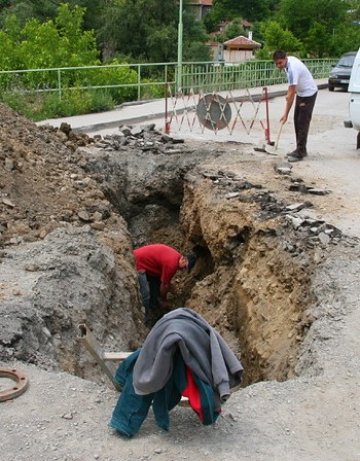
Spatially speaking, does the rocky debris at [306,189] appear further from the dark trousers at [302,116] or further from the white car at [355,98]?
the white car at [355,98]

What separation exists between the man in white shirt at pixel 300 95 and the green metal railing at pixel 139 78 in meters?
6.92

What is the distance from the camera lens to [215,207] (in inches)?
392

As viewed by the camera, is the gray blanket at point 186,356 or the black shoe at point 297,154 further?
the black shoe at point 297,154

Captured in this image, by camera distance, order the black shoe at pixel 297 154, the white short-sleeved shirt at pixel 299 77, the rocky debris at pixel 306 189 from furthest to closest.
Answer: the black shoe at pixel 297 154 < the white short-sleeved shirt at pixel 299 77 < the rocky debris at pixel 306 189

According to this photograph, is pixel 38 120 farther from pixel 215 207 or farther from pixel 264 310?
pixel 264 310

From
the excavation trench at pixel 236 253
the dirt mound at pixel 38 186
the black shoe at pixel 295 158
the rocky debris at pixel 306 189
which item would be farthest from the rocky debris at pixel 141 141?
the rocky debris at pixel 306 189

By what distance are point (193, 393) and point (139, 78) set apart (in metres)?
19.5

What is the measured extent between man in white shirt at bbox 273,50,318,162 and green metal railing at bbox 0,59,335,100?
6.92 metres

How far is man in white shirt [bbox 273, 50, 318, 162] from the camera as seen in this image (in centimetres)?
1174

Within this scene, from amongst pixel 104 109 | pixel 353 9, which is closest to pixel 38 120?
pixel 104 109

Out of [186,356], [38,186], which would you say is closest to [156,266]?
[38,186]

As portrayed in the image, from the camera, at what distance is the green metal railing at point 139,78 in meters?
18.5

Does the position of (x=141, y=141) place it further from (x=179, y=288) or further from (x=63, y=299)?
(x=63, y=299)

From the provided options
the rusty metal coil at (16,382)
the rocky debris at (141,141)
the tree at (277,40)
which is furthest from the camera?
the tree at (277,40)
